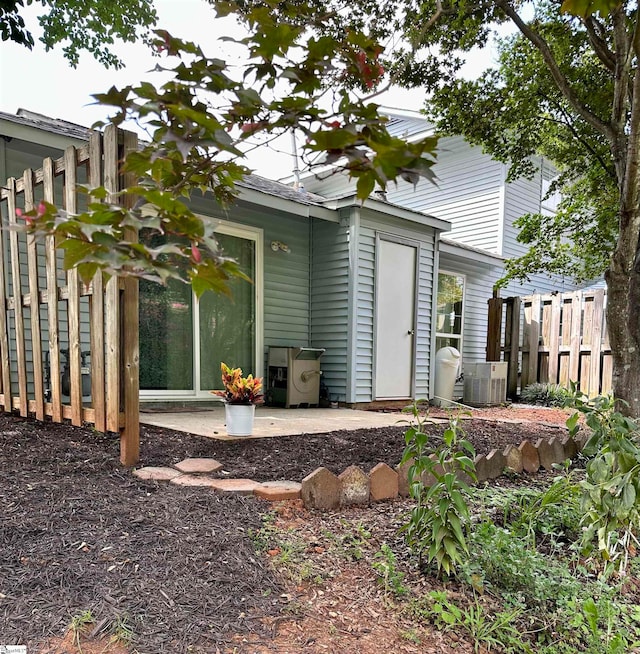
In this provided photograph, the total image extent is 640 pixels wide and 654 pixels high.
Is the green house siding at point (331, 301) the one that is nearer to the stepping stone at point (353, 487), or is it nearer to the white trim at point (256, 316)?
the white trim at point (256, 316)

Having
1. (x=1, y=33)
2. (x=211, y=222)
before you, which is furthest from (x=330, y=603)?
(x=1, y=33)

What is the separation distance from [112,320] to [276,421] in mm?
2291

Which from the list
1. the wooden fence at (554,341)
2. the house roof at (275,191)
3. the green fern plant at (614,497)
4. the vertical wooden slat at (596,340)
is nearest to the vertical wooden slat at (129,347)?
the green fern plant at (614,497)

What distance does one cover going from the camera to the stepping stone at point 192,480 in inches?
87.7

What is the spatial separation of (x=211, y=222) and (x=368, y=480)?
1.75m

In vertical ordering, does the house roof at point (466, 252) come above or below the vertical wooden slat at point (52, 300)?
above

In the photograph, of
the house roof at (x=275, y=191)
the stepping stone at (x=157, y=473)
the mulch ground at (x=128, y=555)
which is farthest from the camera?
the house roof at (x=275, y=191)

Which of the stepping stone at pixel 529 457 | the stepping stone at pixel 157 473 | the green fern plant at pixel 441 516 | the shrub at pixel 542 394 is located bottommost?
the shrub at pixel 542 394

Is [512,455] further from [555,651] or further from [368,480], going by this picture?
[555,651]

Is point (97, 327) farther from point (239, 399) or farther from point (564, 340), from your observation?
point (564, 340)

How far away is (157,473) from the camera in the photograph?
2373 millimetres

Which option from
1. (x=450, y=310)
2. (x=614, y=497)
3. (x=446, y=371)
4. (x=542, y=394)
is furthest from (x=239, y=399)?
(x=542, y=394)

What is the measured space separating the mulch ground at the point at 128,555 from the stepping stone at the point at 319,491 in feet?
0.64

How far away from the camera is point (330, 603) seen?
1.46 m
